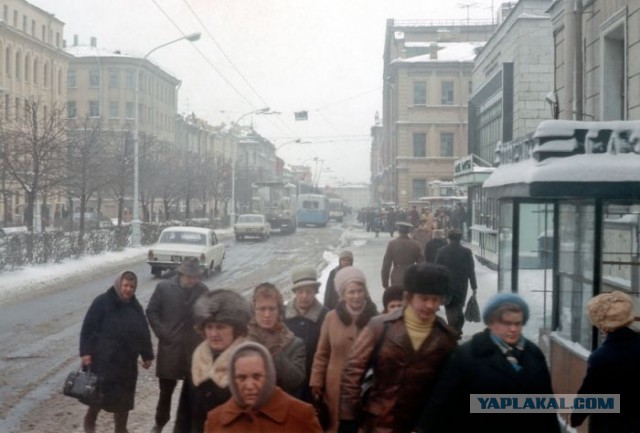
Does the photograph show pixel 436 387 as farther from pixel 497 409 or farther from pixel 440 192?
pixel 440 192

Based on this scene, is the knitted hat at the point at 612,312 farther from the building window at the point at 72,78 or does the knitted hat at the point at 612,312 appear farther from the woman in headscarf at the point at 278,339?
the building window at the point at 72,78

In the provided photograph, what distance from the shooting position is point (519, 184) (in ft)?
26.8

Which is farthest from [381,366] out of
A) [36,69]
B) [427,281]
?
[36,69]

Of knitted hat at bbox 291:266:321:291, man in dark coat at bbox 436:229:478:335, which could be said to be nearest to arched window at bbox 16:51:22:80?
man in dark coat at bbox 436:229:478:335

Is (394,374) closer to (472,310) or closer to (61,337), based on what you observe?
(472,310)

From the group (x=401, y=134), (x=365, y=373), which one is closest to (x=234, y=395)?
(x=365, y=373)

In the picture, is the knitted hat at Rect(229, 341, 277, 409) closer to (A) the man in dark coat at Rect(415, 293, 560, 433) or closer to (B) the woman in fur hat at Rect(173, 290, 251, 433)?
(B) the woman in fur hat at Rect(173, 290, 251, 433)

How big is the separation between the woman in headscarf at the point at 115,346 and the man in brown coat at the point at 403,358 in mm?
3175

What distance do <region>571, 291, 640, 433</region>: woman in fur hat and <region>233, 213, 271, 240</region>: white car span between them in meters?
43.5

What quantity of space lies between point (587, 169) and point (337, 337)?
9.82 ft

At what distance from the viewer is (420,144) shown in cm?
6925

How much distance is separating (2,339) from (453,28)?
73244mm

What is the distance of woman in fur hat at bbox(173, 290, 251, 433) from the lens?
15.1 ft

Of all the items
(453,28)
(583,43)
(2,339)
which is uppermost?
(453,28)
